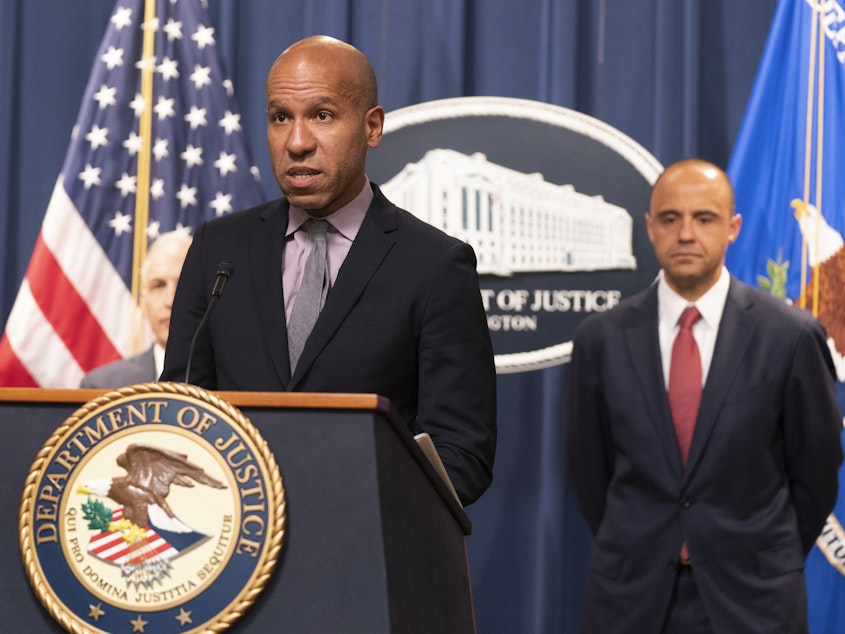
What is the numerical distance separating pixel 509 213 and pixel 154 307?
4.19 ft

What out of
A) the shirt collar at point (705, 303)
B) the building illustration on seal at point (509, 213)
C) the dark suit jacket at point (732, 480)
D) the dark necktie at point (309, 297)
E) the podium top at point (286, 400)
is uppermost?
the building illustration on seal at point (509, 213)

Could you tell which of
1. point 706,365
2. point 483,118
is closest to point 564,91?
point 483,118

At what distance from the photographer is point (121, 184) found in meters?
4.18

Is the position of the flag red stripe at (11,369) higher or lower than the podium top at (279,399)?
higher

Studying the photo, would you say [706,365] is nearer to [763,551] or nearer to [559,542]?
[763,551]

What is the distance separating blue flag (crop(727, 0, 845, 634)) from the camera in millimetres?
4012

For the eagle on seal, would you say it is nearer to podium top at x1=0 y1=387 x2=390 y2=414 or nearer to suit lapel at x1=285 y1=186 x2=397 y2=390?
podium top at x1=0 y1=387 x2=390 y2=414

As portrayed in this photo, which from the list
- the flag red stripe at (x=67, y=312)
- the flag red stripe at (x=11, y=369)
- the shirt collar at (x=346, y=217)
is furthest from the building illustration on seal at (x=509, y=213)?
the shirt collar at (x=346, y=217)

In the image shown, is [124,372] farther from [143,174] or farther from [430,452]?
[430,452]

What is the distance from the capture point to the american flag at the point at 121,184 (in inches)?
161

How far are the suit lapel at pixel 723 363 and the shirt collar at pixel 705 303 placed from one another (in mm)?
34

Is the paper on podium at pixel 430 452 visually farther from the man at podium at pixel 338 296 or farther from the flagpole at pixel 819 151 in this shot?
the flagpole at pixel 819 151

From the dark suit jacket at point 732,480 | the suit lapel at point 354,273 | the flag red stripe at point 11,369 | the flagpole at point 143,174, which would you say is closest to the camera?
the suit lapel at point 354,273

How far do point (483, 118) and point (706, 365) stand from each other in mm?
1329
